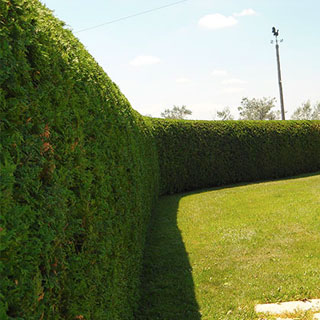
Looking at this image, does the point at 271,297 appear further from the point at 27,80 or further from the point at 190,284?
the point at 27,80

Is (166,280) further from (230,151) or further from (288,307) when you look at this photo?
(230,151)

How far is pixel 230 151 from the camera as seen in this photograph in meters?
15.9

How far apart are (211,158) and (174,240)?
897 cm

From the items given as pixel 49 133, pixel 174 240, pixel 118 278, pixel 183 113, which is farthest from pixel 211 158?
pixel 183 113

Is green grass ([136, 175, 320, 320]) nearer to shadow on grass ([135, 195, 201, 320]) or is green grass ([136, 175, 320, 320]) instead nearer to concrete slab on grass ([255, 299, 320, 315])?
shadow on grass ([135, 195, 201, 320])

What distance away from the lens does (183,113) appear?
73.2m

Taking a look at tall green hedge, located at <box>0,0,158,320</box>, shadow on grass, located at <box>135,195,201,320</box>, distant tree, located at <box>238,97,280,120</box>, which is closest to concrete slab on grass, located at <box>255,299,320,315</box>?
shadow on grass, located at <box>135,195,201,320</box>

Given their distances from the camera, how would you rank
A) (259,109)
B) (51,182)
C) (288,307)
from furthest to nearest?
(259,109), (288,307), (51,182)

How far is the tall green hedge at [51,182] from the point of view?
1.35 meters

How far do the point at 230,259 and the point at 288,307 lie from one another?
5.58ft

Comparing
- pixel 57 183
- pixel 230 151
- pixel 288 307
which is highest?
pixel 230 151

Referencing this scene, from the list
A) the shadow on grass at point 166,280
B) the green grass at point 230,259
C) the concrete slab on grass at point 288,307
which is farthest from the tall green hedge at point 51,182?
the concrete slab on grass at point 288,307

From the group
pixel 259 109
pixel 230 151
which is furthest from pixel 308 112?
pixel 230 151

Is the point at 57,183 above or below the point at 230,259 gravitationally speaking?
above
